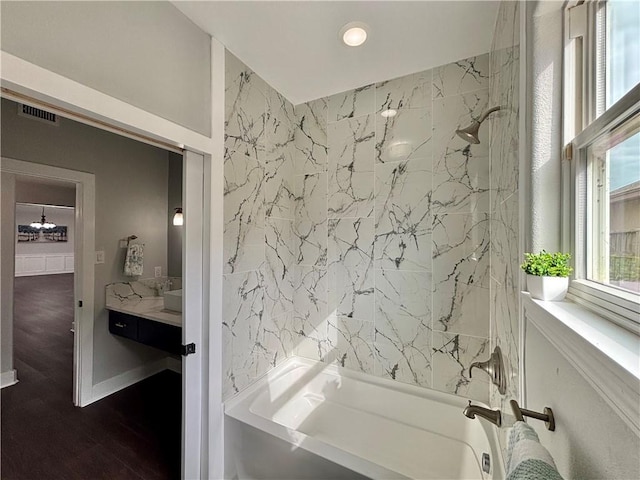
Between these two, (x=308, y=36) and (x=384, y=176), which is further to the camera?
(x=384, y=176)

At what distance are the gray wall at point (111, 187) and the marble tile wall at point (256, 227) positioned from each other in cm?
180

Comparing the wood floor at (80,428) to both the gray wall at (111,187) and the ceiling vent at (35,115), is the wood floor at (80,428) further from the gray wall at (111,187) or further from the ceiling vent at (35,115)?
the ceiling vent at (35,115)

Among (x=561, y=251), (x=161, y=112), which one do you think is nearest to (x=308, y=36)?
(x=161, y=112)

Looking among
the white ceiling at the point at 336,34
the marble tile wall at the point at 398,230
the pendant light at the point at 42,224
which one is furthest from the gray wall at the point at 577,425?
the pendant light at the point at 42,224

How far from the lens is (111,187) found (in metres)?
2.71

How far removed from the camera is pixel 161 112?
1.30 meters

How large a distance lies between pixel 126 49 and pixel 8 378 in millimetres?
3623

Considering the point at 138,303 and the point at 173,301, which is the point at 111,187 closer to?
the point at 138,303

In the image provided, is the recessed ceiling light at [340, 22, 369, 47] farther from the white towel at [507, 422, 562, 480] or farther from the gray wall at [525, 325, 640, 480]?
the white towel at [507, 422, 562, 480]

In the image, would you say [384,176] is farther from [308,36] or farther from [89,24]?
[89,24]

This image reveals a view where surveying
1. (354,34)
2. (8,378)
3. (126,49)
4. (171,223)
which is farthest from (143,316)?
(354,34)

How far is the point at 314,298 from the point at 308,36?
1.84m

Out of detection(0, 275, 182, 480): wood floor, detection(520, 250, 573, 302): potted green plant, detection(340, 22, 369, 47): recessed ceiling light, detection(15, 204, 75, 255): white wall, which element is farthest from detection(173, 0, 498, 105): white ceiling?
detection(15, 204, 75, 255): white wall

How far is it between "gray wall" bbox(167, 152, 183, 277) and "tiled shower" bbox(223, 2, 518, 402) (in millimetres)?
1657
